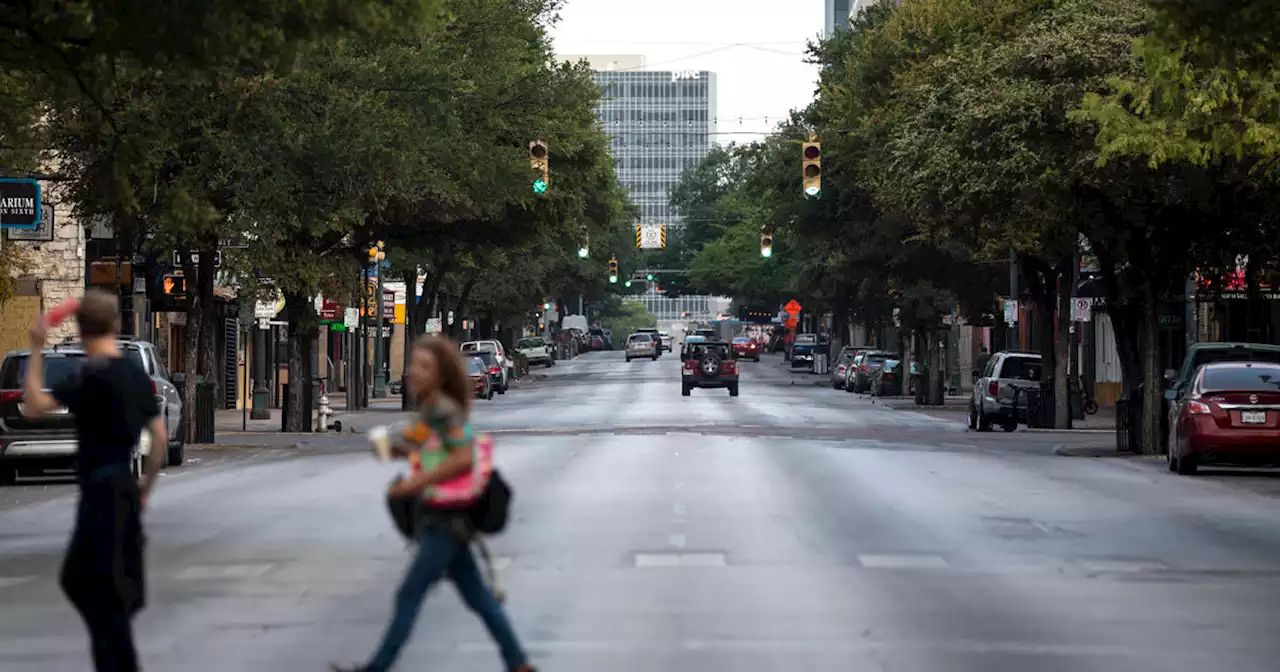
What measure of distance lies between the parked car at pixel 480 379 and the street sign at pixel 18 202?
4111 centimetres

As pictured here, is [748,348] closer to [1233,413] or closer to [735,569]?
[1233,413]

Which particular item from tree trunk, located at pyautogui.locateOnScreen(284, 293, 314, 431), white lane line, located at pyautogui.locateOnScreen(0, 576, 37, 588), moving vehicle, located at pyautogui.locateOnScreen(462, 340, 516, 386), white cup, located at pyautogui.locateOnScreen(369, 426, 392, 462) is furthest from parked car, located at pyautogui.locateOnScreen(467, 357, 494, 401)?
white cup, located at pyautogui.locateOnScreen(369, 426, 392, 462)

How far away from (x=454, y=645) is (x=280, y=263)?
90.2ft

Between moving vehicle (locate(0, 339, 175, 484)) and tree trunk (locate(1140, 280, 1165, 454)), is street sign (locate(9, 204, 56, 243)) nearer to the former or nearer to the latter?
moving vehicle (locate(0, 339, 175, 484))

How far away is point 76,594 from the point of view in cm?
971

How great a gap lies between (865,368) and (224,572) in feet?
204

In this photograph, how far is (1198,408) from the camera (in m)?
29.3

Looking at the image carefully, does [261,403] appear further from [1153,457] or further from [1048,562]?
[1048,562]

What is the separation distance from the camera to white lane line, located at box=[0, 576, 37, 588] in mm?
16094

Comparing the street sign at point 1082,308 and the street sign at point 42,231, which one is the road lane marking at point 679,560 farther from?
the street sign at point 1082,308

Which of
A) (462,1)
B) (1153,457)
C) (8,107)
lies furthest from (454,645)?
(462,1)

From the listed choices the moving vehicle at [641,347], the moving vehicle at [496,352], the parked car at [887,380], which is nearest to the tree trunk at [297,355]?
the moving vehicle at [496,352]

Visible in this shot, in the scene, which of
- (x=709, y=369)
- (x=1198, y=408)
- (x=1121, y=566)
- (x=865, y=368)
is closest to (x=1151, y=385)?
(x=1198, y=408)

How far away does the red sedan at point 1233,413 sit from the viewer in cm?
2905
